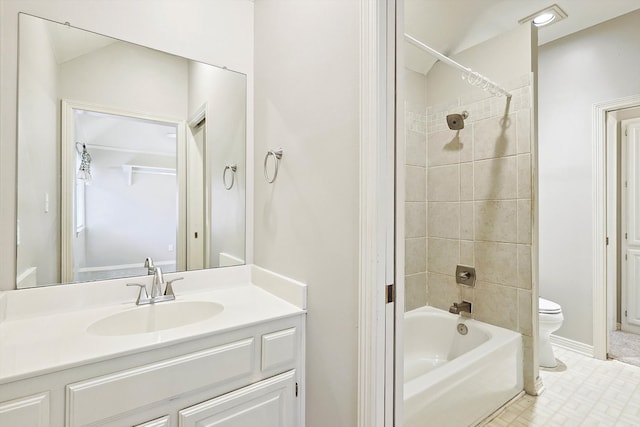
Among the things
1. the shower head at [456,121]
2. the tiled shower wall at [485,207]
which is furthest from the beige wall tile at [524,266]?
the shower head at [456,121]

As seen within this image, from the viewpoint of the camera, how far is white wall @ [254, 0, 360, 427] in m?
1.09

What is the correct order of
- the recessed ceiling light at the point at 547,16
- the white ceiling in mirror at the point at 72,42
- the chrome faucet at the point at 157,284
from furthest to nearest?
the recessed ceiling light at the point at 547,16 → the chrome faucet at the point at 157,284 → the white ceiling in mirror at the point at 72,42

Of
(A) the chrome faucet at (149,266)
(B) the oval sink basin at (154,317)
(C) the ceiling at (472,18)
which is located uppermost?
(C) the ceiling at (472,18)

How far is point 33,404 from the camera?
81 cm

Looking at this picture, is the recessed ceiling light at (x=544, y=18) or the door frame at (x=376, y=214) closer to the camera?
the door frame at (x=376, y=214)

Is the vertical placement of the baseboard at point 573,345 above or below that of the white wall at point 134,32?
below

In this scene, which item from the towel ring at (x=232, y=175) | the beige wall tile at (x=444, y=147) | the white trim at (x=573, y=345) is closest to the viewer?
the towel ring at (x=232, y=175)

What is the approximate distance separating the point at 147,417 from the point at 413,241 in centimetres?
205

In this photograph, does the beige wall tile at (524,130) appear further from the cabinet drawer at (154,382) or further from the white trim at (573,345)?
the cabinet drawer at (154,382)

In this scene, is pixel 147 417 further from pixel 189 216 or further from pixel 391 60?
pixel 391 60

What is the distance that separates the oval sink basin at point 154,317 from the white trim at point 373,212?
0.69 m

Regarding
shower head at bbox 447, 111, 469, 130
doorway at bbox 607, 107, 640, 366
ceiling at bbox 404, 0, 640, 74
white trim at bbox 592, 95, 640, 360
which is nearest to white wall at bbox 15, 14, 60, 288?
ceiling at bbox 404, 0, 640, 74

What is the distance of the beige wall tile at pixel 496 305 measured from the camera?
6.94 feet

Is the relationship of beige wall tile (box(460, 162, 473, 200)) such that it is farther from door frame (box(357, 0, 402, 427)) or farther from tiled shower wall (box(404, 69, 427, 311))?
door frame (box(357, 0, 402, 427))
